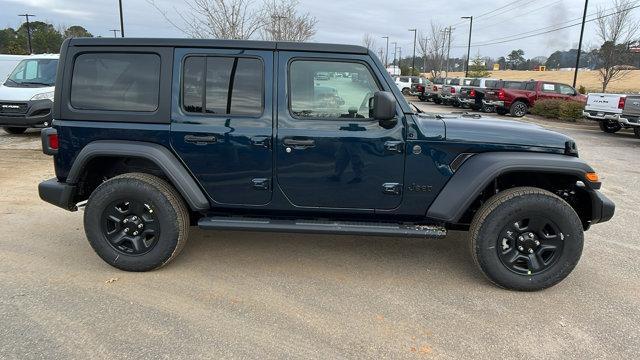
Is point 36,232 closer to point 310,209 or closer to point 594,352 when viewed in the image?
point 310,209

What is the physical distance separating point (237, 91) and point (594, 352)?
308 cm

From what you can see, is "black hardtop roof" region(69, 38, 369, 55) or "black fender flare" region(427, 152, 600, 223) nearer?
"black fender flare" region(427, 152, 600, 223)

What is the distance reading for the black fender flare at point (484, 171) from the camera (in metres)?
3.50

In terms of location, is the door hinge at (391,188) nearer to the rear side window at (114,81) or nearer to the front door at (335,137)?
the front door at (335,137)

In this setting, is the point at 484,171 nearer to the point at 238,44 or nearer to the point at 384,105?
the point at 384,105

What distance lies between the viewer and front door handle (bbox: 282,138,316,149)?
3639 millimetres

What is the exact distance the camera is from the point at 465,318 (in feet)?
Answer: 10.7

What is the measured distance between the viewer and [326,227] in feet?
12.1

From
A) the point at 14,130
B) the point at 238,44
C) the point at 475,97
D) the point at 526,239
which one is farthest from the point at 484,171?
the point at 475,97

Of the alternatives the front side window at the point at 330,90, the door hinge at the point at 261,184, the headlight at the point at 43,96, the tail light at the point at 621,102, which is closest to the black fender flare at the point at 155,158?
the door hinge at the point at 261,184

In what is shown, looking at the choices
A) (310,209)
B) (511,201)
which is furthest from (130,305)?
(511,201)

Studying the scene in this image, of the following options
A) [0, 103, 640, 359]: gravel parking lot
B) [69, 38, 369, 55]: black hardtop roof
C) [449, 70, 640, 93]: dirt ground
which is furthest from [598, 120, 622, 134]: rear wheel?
[449, 70, 640, 93]: dirt ground

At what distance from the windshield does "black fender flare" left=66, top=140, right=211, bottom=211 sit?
945cm

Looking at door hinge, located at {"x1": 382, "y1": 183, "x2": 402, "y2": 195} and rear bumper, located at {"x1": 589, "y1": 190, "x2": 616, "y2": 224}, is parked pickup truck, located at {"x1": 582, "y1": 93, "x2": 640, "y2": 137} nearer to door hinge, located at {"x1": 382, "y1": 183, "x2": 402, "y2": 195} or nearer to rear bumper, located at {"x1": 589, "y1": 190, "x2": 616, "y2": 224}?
rear bumper, located at {"x1": 589, "y1": 190, "x2": 616, "y2": 224}
